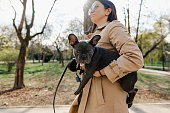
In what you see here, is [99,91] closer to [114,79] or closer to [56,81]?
[114,79]

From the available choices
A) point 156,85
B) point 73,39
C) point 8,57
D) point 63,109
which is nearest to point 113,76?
point 73,39

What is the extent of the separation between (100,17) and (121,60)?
2.40ft

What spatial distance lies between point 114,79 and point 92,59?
326mm

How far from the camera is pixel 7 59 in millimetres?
17031

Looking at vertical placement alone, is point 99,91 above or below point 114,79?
below

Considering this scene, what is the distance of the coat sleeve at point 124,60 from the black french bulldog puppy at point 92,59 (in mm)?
104

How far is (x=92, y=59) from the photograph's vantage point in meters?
1.41

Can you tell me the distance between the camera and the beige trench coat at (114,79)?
51.6 inches

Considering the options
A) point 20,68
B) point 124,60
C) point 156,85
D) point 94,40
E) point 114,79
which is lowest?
point 156,85

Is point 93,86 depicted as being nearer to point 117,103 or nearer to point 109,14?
point 117,103

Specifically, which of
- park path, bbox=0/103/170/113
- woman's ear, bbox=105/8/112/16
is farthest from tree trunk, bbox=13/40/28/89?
woman's ear, bbox=105/8/112/16

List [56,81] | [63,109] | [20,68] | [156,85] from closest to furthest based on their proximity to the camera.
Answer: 1. [63,109]
2. [20,68]
3. [156,85]
4. [56,81]

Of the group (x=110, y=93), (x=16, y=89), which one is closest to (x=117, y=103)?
(x=110, y=93)

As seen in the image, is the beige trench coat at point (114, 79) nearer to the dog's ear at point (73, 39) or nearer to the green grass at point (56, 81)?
the dog's ear at point (73, 39)
